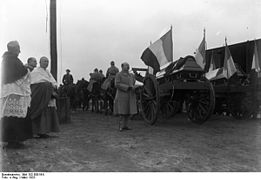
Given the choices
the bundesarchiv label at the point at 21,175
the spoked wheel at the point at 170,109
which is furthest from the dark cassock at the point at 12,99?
the spoked wheel at the point at 170,109

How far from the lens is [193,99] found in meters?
7.97

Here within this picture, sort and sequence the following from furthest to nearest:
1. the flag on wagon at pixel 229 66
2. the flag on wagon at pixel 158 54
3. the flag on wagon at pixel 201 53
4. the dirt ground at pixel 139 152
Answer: the flag on wagon at pixel 201 53 → the flag on wagon at pixel 229 66 → the flag on wagon at pixel 158 54 → the dirt ground at pixel 139 152

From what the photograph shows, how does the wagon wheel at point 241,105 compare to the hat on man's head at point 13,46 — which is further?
the wagon wheel at point 241,105

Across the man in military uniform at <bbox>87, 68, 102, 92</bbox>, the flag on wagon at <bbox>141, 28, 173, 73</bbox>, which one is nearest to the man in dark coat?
the flag on wagon at <bbox>141, 28, 173, 73</bbox>

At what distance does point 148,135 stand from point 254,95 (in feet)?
12.3

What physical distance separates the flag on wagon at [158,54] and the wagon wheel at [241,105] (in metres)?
2.22

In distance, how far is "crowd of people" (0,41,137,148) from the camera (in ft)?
15.0

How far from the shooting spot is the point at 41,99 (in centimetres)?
559

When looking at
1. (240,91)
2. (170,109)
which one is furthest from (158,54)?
(240,91)

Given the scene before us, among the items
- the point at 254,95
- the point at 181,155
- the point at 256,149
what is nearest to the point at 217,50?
the point at 254,95

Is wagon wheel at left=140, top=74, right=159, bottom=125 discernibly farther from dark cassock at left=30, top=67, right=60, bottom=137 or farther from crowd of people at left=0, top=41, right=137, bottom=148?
dark cassock at left=30, top=67, right=60, bottom=137

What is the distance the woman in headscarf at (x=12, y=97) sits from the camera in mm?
4543

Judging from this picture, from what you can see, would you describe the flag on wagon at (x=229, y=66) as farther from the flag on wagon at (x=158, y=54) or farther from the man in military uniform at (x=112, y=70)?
the man in military uniform at (x=112, y=70)

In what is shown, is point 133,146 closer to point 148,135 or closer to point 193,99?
point 148,135
